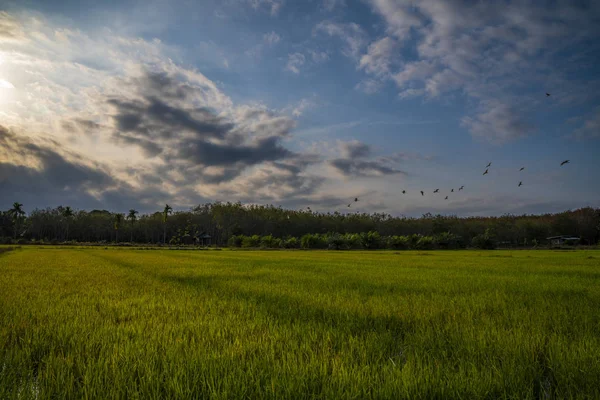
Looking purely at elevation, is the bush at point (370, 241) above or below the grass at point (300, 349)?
below

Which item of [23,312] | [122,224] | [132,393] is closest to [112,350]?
[132,393]

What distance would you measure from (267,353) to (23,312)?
4.54m

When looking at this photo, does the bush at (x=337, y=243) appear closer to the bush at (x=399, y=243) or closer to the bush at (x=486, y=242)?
the bush at (x=399, y=243)

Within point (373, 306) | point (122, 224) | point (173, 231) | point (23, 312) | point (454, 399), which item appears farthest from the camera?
point (173, 231)

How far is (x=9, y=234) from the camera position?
111875 millimetres

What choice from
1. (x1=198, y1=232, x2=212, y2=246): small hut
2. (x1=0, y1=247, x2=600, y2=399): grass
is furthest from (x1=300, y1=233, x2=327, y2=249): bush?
(x1=0, y1=247, x2=600, y2=399): grass

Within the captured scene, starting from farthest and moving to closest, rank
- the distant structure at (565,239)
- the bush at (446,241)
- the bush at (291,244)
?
1. the distant structure at (565,239)
2. the bush at (291,244)
3. the bush at (446,241)

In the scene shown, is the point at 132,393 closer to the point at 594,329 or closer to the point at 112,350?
the point at 112,350

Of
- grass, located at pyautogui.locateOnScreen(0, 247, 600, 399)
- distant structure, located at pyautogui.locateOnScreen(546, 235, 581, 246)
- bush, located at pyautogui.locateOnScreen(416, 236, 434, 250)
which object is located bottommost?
distant structure, located at pyautogui.locateOnScreen(546, 235, 581, 246)

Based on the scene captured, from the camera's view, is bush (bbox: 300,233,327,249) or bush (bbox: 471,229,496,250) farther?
bush (bbox: 300,233,327,249)

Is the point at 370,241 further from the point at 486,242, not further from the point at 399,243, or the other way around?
the point at 486,242

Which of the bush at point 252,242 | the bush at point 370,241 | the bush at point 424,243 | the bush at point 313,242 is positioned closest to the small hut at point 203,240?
the bush at point 252,242

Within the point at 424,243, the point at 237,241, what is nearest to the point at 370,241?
the point at 424,243

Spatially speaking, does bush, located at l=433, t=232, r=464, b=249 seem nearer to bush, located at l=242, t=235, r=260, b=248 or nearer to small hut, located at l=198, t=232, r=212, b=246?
bush, located at l=242, t=235, r=260, b=248
